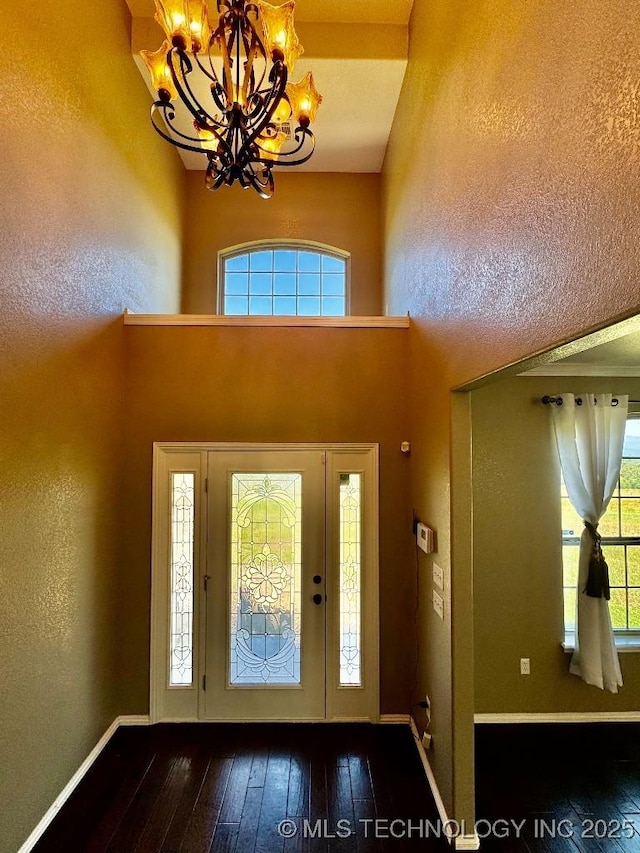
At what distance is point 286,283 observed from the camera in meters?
5.34

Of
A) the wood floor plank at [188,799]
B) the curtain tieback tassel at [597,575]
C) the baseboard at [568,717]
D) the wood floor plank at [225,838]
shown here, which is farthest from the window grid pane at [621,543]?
the wood floor plank at [188,799]

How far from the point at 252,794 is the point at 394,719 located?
1.17m

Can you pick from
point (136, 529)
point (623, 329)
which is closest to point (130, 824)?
point (136, 529)

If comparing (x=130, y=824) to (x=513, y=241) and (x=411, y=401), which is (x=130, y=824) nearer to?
(x=411, y=401)

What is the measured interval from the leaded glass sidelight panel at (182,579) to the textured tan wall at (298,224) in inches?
99.0

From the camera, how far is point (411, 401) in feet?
10.9

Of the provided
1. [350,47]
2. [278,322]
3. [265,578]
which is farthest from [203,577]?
[350,47]

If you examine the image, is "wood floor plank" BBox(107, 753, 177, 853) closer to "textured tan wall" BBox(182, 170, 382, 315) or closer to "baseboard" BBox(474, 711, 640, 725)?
"baseboard" BBox(474, 711, 640, 725)

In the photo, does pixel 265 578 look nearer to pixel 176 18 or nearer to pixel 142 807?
pixel 142 807

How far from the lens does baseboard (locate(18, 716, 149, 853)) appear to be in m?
2.24

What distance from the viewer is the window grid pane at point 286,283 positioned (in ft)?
17.4

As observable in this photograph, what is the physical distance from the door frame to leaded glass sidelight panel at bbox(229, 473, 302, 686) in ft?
0.76

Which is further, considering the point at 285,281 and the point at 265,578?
the point at 285,281

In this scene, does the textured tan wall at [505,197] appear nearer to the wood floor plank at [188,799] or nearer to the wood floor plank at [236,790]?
the wood floor plank at [236,790]
